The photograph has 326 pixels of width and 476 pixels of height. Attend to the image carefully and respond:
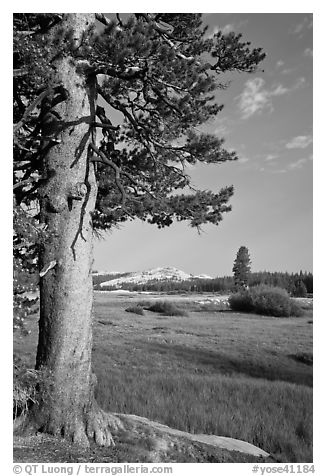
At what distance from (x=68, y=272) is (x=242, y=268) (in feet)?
114

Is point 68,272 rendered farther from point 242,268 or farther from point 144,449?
point 242,268

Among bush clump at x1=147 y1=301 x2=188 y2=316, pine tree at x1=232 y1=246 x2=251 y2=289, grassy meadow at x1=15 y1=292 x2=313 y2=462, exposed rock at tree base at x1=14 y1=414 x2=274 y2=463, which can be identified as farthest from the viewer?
pine tree at x1=232 y1=246 x2=251 y2=289

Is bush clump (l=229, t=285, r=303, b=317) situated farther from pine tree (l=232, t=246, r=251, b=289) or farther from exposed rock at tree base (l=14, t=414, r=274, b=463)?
exposed rock at tree base (l=14, t=414, r=274, b=463)

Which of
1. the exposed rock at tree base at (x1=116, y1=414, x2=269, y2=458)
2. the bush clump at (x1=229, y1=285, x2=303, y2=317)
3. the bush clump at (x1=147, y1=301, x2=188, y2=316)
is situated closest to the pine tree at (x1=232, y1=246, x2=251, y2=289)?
the bush clump at (x1=229, y1=285, x2=303, y2=317)

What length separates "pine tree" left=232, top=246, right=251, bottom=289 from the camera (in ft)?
115

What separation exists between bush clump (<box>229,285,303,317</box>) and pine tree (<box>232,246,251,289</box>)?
17.0ft

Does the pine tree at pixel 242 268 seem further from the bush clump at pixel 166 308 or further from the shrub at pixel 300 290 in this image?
the bush clump at pixel 166 308

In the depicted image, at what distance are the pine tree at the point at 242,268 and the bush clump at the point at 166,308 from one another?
8.99 m

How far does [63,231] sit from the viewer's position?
479 centimetres

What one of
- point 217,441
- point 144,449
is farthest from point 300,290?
point 144,449

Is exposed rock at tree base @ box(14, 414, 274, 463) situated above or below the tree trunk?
below

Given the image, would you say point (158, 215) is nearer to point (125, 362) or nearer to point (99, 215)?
point (99, 215)
